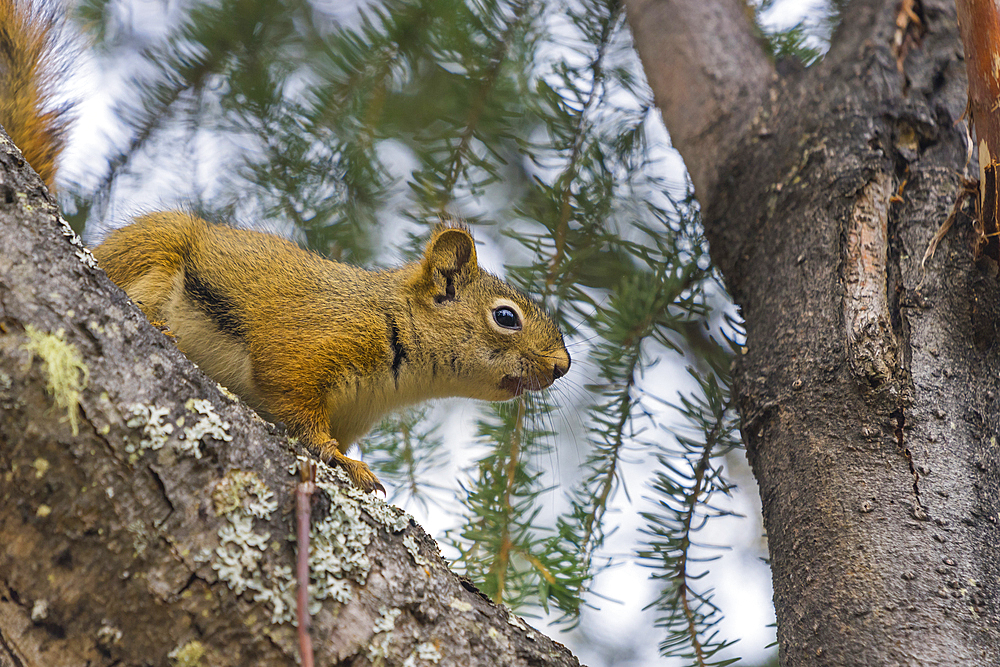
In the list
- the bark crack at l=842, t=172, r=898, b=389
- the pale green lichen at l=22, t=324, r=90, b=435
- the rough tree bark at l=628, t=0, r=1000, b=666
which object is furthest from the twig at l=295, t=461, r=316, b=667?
the bark crack at l=842, t=172, r=898, b=389

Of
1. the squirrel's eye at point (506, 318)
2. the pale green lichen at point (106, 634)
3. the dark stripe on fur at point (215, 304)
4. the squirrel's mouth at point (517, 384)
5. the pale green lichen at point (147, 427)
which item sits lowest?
the pale green lichen at point (106, 634)

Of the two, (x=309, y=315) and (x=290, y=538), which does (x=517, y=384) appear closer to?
(x=309, y=315)

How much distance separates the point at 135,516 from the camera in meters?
0.84

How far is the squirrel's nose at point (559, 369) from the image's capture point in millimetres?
2004

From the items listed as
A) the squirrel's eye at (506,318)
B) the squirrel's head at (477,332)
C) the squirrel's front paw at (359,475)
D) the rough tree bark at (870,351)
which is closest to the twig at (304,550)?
the squirrel's front paw at (359,475)

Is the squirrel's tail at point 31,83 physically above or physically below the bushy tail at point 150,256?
above

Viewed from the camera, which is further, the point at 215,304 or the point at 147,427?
the point at 215,304

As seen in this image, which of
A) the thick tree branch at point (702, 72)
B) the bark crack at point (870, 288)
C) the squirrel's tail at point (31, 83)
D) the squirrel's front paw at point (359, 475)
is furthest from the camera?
the thick tree branch at point (702, 72)

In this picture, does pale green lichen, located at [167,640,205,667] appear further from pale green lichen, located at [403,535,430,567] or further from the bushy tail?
the bushy tail

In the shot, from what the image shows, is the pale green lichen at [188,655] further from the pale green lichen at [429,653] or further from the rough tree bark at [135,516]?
the pale green lichen at [429,653]

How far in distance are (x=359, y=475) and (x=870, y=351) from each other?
0.94 meters

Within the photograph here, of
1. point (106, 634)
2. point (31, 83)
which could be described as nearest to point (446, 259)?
point (31, 83)

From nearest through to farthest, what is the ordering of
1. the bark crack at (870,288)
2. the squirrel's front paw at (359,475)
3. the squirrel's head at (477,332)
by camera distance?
the bark crack at (870,288)
the squirrel's front paw at (359,475)
the squirrel's head at (477,332)

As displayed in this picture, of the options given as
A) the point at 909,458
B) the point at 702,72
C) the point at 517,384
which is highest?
the point at 702,72
